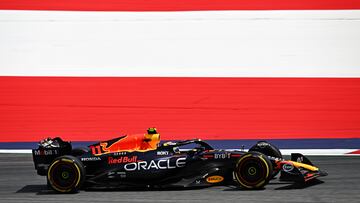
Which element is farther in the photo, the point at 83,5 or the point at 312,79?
the point at 83,5

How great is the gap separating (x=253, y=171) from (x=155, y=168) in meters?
1.36

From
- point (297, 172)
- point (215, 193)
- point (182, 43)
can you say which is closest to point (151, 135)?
point (215, 193)

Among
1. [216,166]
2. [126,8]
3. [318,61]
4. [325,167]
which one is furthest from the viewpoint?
[126,8]

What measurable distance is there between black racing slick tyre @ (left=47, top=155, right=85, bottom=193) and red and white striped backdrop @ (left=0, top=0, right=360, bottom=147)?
5.25 meters

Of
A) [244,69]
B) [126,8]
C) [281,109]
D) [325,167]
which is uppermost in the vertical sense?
[126,8]

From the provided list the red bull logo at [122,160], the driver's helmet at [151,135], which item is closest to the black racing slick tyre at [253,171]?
the driver's helmet at [151,135]

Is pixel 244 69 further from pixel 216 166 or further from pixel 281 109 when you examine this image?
pixel 216 166

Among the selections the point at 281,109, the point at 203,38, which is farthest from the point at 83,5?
the point at 281,109

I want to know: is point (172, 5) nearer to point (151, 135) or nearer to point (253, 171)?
point (151, 135)

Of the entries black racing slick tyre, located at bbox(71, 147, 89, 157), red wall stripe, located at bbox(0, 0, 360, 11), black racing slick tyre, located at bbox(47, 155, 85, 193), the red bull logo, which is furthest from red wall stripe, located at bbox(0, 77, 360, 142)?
black racing slick tyre, located at bbox(47, 155, 85, 193)

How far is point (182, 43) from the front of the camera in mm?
17469

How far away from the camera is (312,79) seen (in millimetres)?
16312

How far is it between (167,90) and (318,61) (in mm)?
3622

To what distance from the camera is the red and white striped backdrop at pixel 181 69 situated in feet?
50.6
